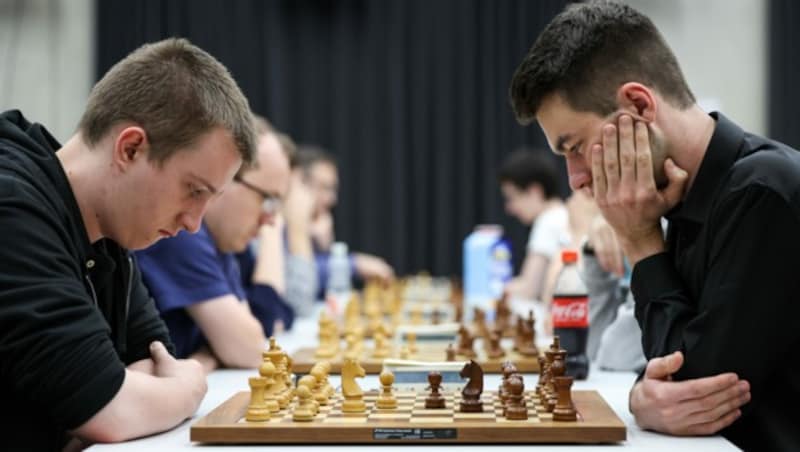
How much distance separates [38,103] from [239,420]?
5.32m

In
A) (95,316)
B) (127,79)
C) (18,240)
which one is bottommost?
(95,316)

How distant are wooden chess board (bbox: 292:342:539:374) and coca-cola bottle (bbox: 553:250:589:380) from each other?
10 cm

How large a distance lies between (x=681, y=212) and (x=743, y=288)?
0.69 feet

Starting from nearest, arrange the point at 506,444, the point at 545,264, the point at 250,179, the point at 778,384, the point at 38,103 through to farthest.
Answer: the point at 506,444 → the point at 778,384 → the point at 250,179 → the point at 545,264 → the point at 38,103

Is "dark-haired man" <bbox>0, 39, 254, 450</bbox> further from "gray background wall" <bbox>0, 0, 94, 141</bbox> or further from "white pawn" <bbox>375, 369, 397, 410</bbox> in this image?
"gray background wall" <bbox>0, 0, 94, 141</bbox>

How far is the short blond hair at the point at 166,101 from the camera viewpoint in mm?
1635

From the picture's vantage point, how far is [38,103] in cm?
625

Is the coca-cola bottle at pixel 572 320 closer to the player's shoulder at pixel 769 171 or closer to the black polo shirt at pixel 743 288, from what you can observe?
the black polo shirt at pixel 743 288

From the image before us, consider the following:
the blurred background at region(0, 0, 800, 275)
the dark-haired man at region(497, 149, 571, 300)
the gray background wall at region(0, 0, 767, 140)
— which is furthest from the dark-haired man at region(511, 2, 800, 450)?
the gray background wall at region(0, 0, 767, 140)

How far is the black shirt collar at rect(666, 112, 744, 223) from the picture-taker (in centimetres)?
161

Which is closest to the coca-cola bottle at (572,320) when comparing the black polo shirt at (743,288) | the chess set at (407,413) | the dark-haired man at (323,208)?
the chess set at (407,413)

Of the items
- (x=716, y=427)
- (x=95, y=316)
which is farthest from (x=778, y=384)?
(x=95, y=316)

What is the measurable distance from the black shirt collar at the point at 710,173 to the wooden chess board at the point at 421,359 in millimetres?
697

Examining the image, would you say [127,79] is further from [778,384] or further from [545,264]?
[545,264]
